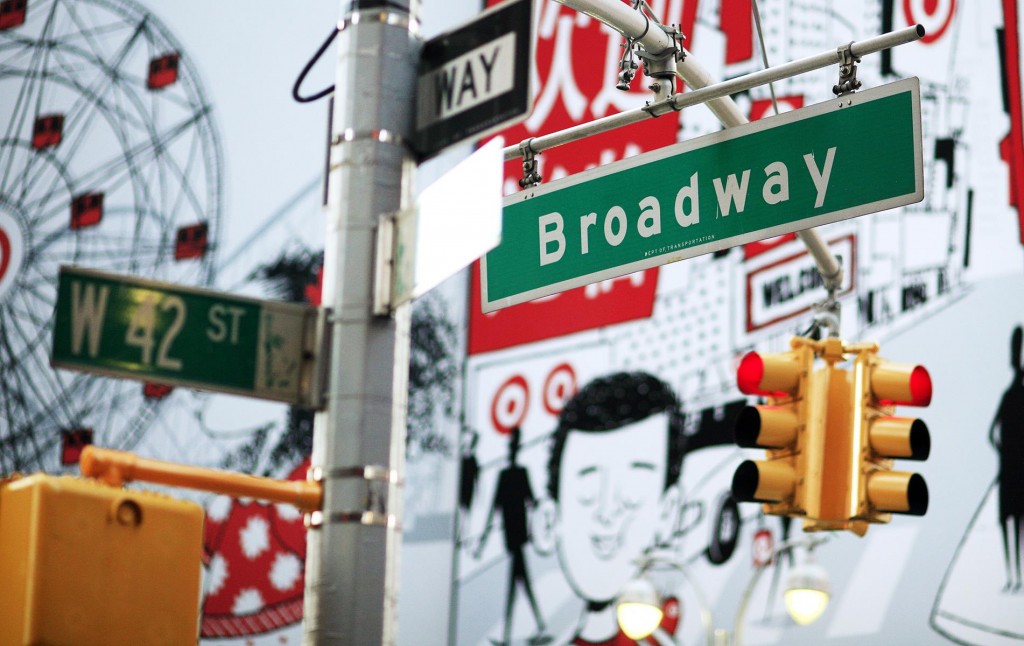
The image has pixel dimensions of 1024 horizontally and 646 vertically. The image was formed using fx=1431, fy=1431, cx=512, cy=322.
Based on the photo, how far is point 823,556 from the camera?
49.9ft

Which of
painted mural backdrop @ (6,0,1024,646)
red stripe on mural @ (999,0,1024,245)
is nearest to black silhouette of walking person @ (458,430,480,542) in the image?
painted mural backdrop @ (6,0,1024,646)

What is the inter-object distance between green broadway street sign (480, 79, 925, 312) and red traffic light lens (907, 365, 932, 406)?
2554mm

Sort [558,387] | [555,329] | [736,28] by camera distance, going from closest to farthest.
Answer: [736,28] < [558,387] < [555,329]

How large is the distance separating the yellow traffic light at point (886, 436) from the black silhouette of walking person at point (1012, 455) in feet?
25.6

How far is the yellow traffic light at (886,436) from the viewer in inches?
260

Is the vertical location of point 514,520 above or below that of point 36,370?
below

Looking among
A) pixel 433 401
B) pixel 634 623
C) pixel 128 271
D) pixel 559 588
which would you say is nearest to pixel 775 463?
pixel 634 623

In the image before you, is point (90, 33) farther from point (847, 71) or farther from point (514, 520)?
point (847, 71)

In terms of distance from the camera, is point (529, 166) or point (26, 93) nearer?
point (529, 166)

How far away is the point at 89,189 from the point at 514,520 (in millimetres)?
8278

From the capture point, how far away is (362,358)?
414 cm

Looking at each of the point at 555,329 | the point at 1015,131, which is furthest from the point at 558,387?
the point at 1015,131

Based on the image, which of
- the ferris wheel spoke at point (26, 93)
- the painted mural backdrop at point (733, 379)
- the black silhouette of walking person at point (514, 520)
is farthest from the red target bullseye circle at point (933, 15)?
the ferris wheel spoke at point (26, 93)

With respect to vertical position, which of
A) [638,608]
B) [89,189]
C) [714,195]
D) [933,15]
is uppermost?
[933,15]
